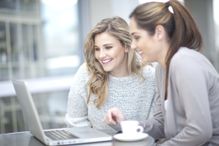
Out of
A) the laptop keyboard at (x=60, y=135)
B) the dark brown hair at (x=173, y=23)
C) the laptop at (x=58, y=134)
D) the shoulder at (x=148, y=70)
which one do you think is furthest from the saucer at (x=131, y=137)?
the shoulder at (x=148, y=70)

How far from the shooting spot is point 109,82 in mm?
1928

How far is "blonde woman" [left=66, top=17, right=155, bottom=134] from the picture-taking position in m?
1.87

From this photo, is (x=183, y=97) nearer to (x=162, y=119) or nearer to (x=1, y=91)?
(x=162, y=119)

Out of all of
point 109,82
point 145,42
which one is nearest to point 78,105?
point 109,82

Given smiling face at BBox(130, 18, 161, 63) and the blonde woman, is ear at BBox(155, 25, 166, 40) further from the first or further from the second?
the blonde woman

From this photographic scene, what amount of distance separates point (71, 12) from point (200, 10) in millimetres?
1384

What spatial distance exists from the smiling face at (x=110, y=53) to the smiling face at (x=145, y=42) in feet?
1.18

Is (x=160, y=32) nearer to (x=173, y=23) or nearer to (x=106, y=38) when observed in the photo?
(x=173, y=23)

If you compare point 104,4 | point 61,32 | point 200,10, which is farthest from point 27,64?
point 200,10

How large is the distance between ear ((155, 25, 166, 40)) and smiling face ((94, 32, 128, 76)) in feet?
1.53

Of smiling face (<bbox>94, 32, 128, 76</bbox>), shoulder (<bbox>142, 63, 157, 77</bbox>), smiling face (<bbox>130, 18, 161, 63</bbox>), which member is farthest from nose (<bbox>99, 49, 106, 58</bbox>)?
smiling face (<bbox>130, 18, 161, 63</bbox>)

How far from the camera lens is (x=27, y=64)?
3.89 meters

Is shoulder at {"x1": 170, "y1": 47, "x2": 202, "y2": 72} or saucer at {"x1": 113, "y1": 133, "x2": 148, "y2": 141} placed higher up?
shoulder at {"x1": 170, "y1": 47, "x2": 202, "y2": 72}

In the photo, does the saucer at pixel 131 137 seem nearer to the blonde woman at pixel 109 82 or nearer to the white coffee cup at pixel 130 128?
the white coffee cup at pixel 130 128
